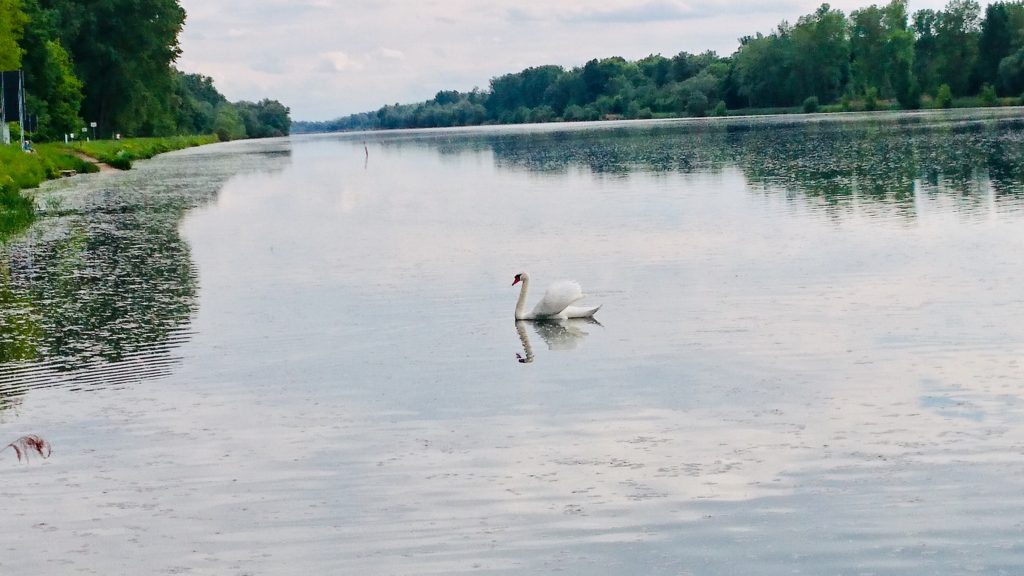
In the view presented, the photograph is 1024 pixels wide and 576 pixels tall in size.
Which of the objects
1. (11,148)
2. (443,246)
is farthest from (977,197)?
(11,148)

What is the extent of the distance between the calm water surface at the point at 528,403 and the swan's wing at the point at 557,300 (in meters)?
0.28

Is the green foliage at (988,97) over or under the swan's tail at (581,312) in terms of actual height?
over

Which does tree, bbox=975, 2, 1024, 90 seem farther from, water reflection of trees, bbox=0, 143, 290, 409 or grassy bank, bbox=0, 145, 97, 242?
water reflection of trees, bbox=0, 143, 290, 409

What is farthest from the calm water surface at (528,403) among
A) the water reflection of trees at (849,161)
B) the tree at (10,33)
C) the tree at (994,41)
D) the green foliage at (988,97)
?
the tree at (994,41)

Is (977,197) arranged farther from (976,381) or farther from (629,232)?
(976,381)

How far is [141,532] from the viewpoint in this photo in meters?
9.85

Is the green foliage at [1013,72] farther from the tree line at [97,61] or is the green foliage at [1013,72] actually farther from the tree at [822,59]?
the tree line at [97,61]

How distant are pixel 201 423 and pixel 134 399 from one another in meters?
1.44

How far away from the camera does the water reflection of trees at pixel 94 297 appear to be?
16.1 metres

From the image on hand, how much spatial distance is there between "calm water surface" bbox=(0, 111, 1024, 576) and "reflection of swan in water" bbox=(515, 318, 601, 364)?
0.07 m

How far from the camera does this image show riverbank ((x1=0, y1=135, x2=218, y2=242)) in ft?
119

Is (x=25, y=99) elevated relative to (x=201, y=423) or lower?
elevated

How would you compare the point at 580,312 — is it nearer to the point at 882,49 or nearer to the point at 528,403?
the point at 528,403

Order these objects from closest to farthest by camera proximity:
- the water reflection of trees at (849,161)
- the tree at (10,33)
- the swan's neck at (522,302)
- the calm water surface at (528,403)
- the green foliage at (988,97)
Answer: the calm water surface at (528,403), the swan's neck at (522,302), the water reflection of trees at (849,161), the tree at (10,33), the green foliage at (988,97)
